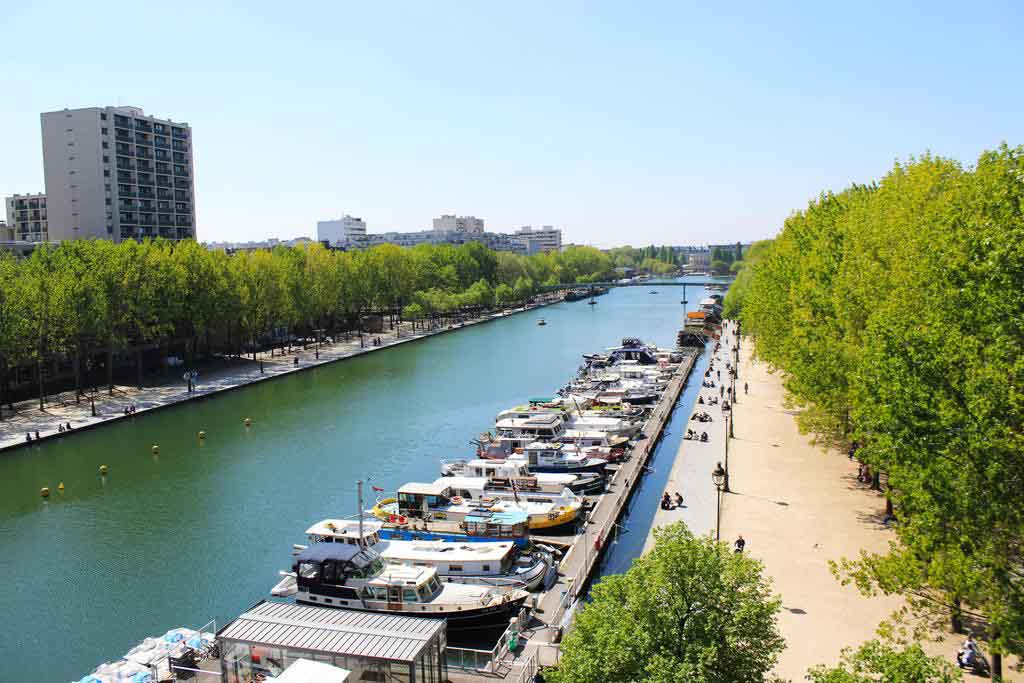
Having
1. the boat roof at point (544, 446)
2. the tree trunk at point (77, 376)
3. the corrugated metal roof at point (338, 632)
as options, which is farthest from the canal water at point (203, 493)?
the tree trunk at point (77, 376)

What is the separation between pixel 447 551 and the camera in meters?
25.6

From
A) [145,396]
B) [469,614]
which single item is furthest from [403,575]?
[145,396]

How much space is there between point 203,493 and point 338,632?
70.1 ft

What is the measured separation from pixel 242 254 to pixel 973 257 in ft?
232

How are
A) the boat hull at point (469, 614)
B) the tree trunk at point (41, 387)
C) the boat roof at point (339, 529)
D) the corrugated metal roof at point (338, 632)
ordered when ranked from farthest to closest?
the tree trunk at point (41, 387) → the boat roof at point (339, 529) → the boat hull at point (469, 614) → the corrugated metal roof at point (338, 632)

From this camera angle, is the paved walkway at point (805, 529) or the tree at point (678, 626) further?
the paved walkway at point (805, 529)

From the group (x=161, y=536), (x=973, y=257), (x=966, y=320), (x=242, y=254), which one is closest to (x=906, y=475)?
(x=966, y=320)

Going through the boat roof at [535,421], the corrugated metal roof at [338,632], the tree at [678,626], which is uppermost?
the tree at [678,626]

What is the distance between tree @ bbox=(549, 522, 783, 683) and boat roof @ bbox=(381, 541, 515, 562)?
11.7 meters

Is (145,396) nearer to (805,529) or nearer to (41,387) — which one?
(41,387)

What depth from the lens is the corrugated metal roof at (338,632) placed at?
55.4 feet

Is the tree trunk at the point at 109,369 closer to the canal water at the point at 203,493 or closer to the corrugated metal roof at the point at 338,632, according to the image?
the canal water at the point at 203,493

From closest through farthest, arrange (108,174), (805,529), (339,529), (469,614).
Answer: (469,614), (339,529), (805,529), (108,174)

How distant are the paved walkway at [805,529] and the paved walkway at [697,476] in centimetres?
59
